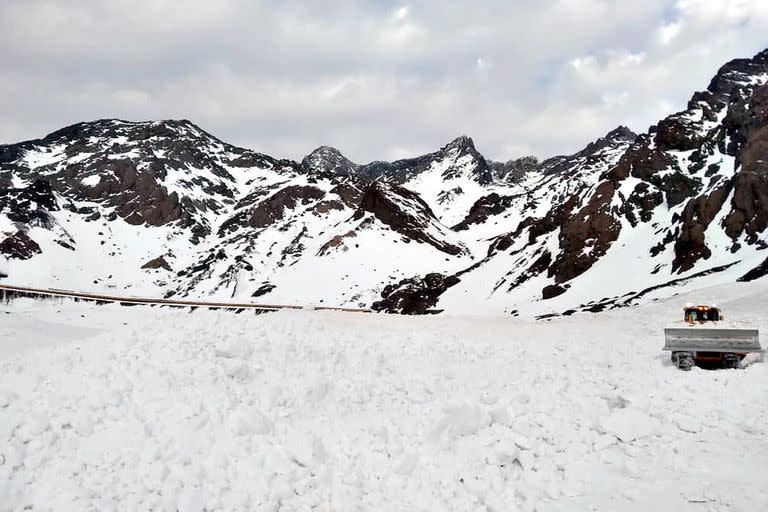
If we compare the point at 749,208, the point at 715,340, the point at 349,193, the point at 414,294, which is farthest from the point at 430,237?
the point at 715,340

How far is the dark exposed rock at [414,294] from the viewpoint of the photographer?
8619cm

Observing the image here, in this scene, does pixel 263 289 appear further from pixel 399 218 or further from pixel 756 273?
pixel 756 273

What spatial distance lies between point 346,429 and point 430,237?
128136 mm

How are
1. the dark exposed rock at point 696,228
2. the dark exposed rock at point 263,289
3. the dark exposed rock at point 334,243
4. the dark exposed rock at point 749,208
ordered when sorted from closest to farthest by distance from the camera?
the dark exposed rock at point 749,208, the dark exposed rock at point 696,228, the dark exposed rock at point 263,289, the dark exposed rock at point 334,243

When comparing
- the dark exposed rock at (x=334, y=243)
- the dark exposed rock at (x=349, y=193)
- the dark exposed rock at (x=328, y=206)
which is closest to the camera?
the dark exposed rock at (x=334, y=243)

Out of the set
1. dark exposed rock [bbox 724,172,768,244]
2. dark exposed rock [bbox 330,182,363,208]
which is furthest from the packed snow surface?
dark exposed rock [bbox 330,182,363,208]

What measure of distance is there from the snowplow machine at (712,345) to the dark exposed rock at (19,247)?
14779cm

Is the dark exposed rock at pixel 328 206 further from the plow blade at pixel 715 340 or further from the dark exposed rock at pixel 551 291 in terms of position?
the plow blade at pixel 715 340

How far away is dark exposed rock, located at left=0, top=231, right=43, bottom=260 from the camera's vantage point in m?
126

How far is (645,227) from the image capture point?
7238 cm

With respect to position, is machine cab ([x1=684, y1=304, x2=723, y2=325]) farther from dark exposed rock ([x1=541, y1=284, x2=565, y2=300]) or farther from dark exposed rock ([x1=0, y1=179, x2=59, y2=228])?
dark exposed rock ([x1=0, y1=179, x2=59, y2=228])

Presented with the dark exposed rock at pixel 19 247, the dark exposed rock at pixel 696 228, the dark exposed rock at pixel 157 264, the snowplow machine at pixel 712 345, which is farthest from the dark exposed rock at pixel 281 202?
the snowplow machine at pixel 712 345

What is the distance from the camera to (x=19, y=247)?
5098 inches

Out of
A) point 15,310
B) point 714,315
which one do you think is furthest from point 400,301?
point 714,315
